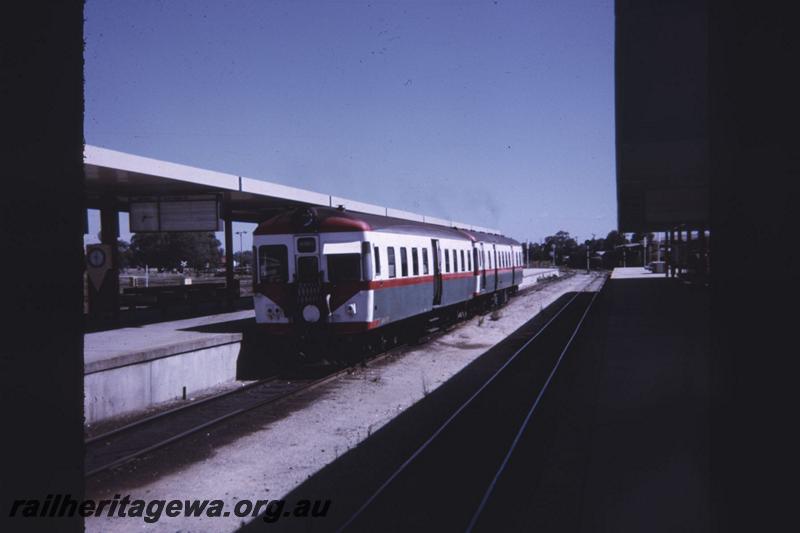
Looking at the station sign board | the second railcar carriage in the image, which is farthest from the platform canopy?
the second railcar carriage

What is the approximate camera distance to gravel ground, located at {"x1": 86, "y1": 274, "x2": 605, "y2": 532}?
673cm

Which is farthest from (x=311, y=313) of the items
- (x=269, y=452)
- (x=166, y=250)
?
(x=166, y=250)

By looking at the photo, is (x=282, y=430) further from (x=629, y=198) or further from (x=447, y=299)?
(x=629, y=198)

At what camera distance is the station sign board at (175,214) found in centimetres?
1610

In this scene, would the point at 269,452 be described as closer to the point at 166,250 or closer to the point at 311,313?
the point at 311,313

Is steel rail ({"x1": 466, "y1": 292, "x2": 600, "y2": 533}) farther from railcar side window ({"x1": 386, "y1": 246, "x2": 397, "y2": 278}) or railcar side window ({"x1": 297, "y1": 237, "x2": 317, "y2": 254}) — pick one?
railcar side window ({"x1": 297, "y1": 237, "x2": 317, "y2": 254})

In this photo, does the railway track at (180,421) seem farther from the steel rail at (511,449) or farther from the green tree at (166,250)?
the green tree at (166,250)

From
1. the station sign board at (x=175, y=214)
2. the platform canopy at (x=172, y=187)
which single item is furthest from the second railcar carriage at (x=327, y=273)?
the station sign board at (x=175, y=214)

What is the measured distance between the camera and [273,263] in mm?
13258

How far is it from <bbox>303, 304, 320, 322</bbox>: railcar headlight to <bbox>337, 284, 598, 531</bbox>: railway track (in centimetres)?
356

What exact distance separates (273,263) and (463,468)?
Result: 283 inches

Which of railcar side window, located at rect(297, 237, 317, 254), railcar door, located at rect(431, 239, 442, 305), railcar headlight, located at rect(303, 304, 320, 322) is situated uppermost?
railcar side window, located at rect(297, 237, 317, 254)

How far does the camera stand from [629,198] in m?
24.7

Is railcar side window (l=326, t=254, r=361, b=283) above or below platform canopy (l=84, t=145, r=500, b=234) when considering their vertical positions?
below
